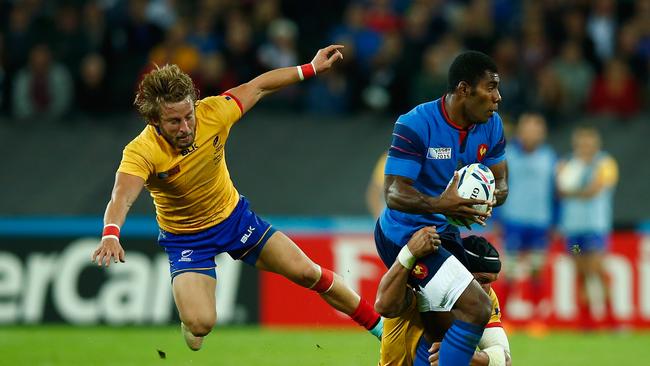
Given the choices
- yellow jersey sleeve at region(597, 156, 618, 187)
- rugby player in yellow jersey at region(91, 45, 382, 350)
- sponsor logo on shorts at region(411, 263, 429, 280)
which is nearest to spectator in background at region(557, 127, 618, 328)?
yellow jersey sleeve at region(597, 156, 618, 187)

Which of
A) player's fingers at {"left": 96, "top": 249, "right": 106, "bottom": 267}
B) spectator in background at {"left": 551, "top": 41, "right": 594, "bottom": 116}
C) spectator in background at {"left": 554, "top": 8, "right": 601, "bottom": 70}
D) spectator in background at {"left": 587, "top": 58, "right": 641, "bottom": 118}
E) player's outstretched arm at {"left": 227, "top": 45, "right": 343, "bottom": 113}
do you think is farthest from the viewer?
spectator in background at {"left": 554, "top": 8, "right": 601, "bottom": 70}

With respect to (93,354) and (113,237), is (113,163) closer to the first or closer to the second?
(93,354)

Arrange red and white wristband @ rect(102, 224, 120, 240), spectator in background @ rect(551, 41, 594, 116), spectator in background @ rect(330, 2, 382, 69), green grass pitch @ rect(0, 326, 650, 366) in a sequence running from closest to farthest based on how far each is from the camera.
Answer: red and white wristband @ rect(102, 224, 120, 240), green grass pitch @ rect(0, 326, 650, 366), spectator in background @ rect(551, 41, 594, 116), spectator in background @ rect(330, 2, 382, 69)

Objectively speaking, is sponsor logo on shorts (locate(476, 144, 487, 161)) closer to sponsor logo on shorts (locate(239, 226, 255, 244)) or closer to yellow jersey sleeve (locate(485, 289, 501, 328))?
yellow jersey sleeve (locate(485, 289, 501, 328))

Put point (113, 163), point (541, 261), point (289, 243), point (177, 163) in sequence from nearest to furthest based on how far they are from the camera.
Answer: point (177, 163) → point (289, 243) → point (541, 261) → point (113, 163)

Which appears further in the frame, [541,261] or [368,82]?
[368,82]

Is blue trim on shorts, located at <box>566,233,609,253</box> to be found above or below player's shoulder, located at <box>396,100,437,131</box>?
below

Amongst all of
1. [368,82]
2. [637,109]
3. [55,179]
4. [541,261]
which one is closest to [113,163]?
[55,179]

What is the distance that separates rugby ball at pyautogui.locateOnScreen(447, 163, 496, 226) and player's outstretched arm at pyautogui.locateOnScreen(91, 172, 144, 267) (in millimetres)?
2028

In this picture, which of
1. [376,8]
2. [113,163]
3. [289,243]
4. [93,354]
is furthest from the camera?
[376,8]

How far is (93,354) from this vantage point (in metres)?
11.8

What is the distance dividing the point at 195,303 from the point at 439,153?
7.11 feet

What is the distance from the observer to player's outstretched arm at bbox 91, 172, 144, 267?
742cm

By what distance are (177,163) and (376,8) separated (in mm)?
8473
